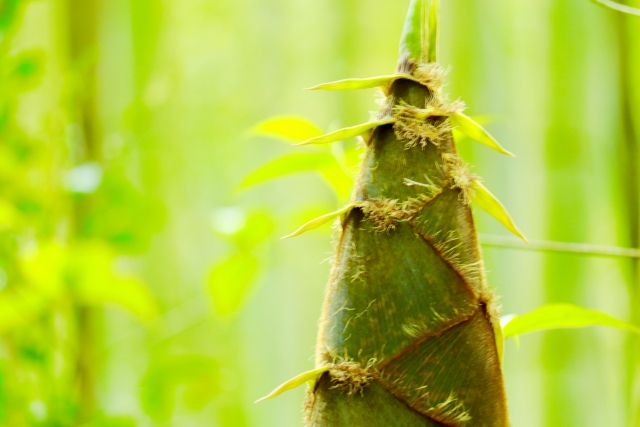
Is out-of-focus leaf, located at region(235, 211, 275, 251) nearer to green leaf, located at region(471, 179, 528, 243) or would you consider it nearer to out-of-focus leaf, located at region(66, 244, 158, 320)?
out-of-focus leaf, located at region(66, 244, 158, 320)

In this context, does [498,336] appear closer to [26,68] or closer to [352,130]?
[352,130]

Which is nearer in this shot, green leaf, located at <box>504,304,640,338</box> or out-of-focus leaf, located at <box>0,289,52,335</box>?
green leaf, located at <box>504,304,640,338</box>

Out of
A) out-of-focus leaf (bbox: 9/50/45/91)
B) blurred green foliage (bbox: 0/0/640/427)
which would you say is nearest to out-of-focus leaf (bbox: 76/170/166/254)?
blurred green foliage (bbox: 0/0/640/427)

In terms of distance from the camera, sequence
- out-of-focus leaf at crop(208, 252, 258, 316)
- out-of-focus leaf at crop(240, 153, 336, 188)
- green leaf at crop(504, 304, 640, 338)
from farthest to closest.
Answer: out-of-focus leaf at crop(208, 252, 258, 316), out-of-focus leaf at crop(240, 153, 336, 188), green leaf at crop(504, 304, 640, 338)

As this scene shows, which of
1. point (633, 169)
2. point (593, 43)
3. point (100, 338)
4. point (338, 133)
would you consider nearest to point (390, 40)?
point (593, 43)

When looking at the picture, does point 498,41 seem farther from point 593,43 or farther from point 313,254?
point 313,254
